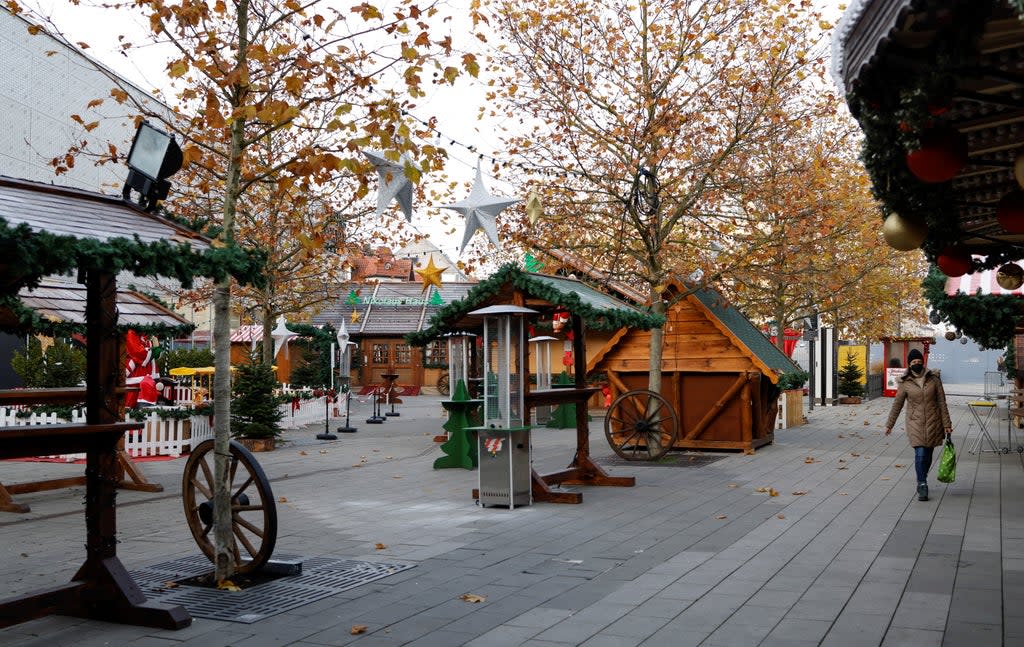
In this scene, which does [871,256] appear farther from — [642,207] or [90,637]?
[90,637]

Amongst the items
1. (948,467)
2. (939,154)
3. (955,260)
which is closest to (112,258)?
(939,154)

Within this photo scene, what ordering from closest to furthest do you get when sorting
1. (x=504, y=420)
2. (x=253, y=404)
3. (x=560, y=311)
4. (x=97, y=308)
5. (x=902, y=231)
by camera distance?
1. (x=902, y=231)
2. (x=97, y=308)
3. (x=504, y=420)
4. (x=560, y=311)
5. (x=253, y=404)

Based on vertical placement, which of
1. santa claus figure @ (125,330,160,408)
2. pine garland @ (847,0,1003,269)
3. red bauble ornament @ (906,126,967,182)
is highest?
pine garland @ (847,0,1003,269)

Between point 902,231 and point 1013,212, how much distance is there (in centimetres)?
54

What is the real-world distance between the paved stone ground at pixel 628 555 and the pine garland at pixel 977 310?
2.04 metres

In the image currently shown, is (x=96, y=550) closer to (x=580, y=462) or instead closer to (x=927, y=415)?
(x=580, y=462)

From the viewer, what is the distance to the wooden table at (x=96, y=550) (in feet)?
18.1

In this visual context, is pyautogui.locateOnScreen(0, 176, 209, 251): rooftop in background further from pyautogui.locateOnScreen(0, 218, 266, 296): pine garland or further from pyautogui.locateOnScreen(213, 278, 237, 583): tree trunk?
pyautogui.locateOnScreen(213, 278, 237, 583): tree trunk

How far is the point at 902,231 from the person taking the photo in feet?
16.5

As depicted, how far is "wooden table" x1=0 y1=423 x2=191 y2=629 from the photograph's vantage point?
218 inches

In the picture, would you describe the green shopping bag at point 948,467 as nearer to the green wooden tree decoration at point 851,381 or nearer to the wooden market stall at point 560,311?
the wooden market stall at point 560,311

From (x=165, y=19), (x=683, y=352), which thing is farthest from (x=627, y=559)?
(x=683, y=352)

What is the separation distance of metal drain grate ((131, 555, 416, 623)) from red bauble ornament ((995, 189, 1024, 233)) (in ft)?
15.6

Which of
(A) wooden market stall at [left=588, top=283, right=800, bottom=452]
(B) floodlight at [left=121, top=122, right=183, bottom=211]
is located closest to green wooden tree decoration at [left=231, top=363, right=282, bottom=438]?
(A) wooden market stall at [left=588, top=283, right=800, bottom=452]
